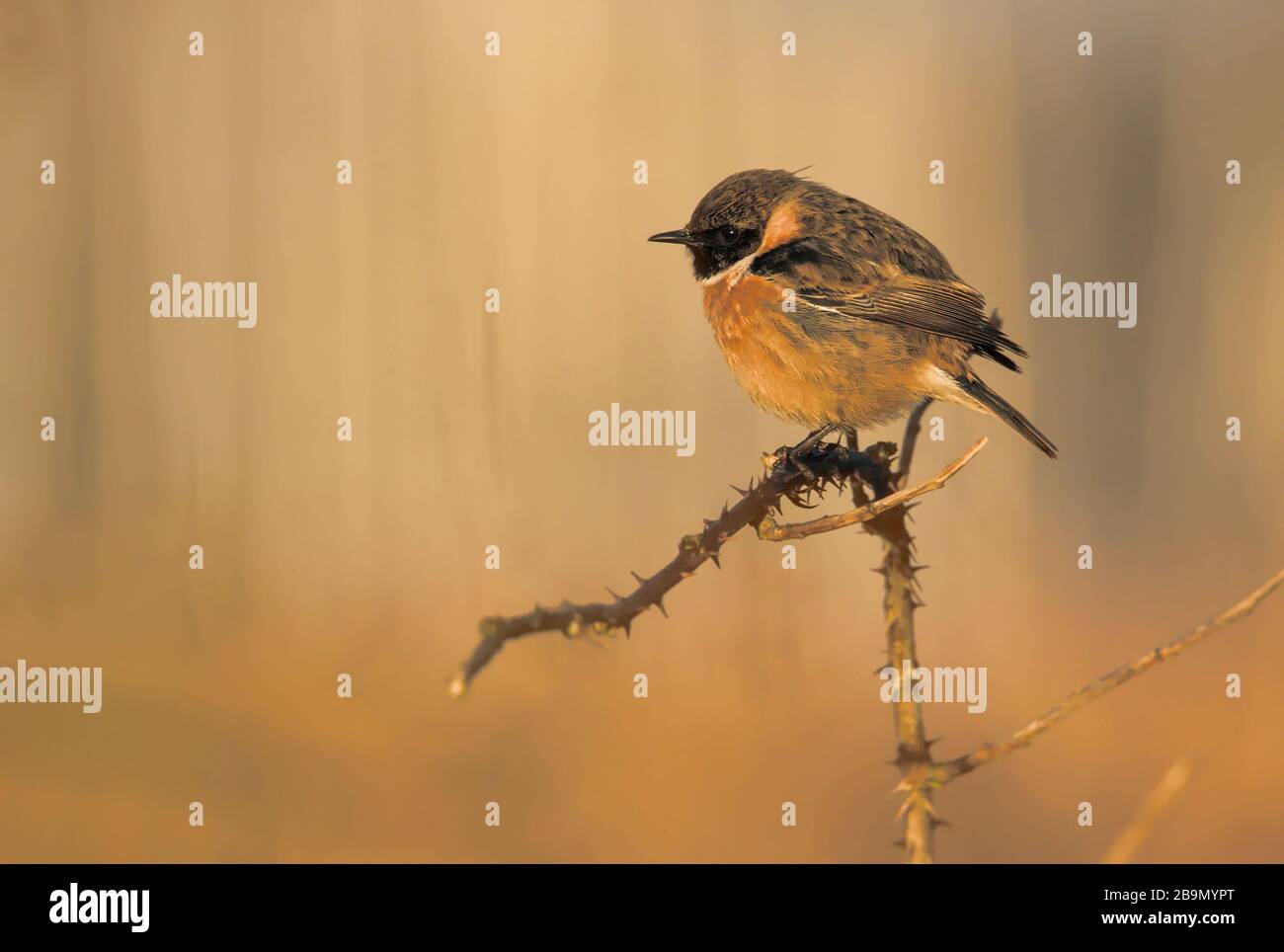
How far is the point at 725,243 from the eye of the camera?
4.26m

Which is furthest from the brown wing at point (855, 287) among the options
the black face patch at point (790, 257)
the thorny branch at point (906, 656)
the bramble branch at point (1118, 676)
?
the bramble branch at point (1118, 676)

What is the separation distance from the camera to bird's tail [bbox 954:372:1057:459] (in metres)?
3.78

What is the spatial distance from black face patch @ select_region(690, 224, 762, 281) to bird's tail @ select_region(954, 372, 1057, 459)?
3.15ft

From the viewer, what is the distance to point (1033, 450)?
22.3 feet

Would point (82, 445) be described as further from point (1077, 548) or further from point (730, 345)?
point (1077, 548)

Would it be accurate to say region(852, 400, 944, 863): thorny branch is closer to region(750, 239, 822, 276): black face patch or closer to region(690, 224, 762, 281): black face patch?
region(750, 239, 822, 276): black face patch

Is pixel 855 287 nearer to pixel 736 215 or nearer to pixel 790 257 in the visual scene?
pixel 790 257

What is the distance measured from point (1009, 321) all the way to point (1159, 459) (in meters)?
1.43

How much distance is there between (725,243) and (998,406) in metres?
1.22

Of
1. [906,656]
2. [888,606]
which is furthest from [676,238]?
[906,656]

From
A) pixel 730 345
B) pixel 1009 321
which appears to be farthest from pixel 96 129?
pixel 1009 321

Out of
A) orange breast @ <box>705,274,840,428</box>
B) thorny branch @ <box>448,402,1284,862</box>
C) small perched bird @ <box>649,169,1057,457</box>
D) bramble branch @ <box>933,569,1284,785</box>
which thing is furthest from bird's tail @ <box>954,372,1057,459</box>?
bramble branch @ <box>933,569,1284,785</box>

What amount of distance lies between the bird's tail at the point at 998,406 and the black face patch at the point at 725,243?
0.96 m

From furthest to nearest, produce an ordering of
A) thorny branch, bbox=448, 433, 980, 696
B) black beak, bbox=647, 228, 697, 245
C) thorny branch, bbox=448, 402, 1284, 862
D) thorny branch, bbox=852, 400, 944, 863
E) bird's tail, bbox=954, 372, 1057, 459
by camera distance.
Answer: black beak, bbox=647, 228, 697, 245 → bird's tail, bbox=954, 372, 1057, 459 → thorny branch, bbox=852, 400, 944, 863 → thorny branch, bbox=448, 402, 1284, 862 → thorny branch, bbox=448, 433, 980, 696
